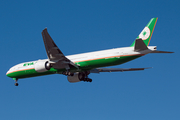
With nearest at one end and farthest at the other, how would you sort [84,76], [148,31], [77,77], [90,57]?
[148,31] → [90,57] → [84,76] → [77,77]

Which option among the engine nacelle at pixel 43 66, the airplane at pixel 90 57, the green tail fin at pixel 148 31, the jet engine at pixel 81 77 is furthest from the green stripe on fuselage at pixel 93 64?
the jet engine at pixel 81 77

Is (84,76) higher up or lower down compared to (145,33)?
lower down

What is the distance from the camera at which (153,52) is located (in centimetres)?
3108

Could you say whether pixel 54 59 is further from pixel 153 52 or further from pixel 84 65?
pixel 153 52

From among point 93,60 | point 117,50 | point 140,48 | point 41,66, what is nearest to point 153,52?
point 140,48

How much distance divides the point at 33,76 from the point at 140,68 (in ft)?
50.0

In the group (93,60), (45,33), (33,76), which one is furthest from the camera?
(33,76)

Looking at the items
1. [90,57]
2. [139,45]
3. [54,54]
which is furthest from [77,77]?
[139,45]

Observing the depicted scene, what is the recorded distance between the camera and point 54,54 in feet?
106

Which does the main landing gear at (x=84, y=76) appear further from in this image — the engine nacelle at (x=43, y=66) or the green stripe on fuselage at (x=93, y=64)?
the engine nacelle at (x=43, y=66)

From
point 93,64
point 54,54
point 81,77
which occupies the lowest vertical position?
point 81,77

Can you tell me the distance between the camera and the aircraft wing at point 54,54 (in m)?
29.9

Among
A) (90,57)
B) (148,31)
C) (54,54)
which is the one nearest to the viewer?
(54,54)

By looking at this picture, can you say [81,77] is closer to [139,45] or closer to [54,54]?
[54,54]
